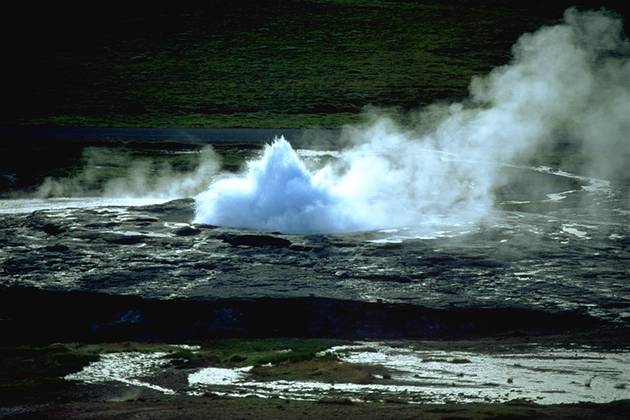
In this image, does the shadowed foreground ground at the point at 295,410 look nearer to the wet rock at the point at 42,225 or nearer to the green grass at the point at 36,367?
the green grass at the point at 36,367

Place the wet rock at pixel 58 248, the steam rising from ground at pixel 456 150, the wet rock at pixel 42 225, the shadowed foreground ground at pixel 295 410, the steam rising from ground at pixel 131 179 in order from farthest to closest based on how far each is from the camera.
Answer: the steam rising from ground at pixel 131 179, the steam rising from ground at pixel 456 150, the wet rock at pixel 42 225, the wet rock at pixel 58 248, the shadowed foreground ground at pixel 295 410

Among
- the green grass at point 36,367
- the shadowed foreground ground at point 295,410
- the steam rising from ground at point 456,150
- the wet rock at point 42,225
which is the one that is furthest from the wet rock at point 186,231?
the shadowed foreground ground at point 295,410

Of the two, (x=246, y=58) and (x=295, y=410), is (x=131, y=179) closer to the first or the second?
(x=295, y=410)

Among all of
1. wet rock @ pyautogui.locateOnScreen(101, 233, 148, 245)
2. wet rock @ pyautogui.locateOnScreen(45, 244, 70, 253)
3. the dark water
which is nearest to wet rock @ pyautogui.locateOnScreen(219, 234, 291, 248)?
the dark water

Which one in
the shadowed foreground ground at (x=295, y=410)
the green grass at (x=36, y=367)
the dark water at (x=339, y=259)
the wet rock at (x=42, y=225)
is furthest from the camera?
the wet rock at (x=42, y=225)

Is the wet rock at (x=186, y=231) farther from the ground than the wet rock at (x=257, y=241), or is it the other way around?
the wet rock at (x=186, y=231)

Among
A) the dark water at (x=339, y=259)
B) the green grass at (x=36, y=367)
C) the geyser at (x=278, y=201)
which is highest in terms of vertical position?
the geyser at (x=278, y=201)

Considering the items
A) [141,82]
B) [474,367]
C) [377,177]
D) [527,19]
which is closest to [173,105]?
[141,82]
